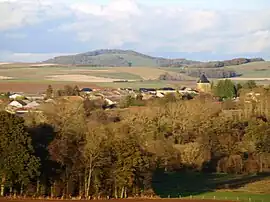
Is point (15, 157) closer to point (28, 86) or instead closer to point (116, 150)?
point (116, 150)

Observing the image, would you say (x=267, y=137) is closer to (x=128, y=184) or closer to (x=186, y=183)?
(x=186, y=183)

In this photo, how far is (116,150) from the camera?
127 ft

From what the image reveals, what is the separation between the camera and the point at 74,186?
3934 cm

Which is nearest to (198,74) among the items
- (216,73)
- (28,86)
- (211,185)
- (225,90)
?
(216,73)

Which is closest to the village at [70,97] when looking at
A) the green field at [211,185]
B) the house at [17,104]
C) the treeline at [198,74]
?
the house at [17,104]

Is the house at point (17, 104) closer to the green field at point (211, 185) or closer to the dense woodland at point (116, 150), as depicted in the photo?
the dense woodland at point (116, 150)

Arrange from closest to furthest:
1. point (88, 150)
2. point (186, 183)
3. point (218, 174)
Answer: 1. point (88, 150)
2. point (186, 183)
3. point (218, 174)

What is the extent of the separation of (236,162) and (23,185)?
2478 centimetres

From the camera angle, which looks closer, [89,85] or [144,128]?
[144,128]

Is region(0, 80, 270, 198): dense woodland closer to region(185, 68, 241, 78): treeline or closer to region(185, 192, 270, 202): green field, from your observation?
region(185, 192, 270, 202): green field

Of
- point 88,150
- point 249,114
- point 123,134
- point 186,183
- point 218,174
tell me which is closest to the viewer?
point 88,150

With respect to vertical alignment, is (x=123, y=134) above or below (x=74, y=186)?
above

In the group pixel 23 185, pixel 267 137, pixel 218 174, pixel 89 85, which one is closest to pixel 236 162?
pixel 218 174

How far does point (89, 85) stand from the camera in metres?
134
